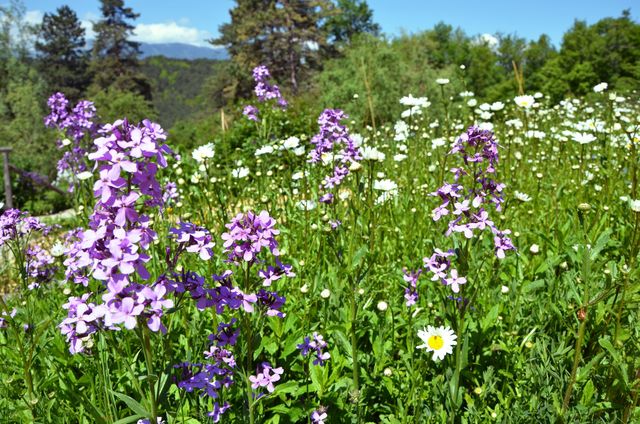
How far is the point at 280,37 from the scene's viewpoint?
31531mm

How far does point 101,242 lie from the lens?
1.19 m

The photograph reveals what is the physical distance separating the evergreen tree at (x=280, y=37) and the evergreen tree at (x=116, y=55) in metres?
15.1

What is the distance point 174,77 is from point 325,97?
109186 mm

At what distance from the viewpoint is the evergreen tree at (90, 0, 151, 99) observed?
4343cm

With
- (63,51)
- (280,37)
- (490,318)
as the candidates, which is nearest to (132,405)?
(490,318)

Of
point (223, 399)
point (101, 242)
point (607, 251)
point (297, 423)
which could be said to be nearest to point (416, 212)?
point (607, 251)

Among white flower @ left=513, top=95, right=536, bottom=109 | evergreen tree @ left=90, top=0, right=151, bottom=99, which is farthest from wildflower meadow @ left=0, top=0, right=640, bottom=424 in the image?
evergreen tree @ left=90, top=0, right=151, bottom=99

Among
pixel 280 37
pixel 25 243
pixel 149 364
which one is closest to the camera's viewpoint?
pixel 149 364

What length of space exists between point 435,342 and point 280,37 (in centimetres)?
3247

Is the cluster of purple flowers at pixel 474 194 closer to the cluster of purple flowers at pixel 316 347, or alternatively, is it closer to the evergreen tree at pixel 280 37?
the cluster of purple flowers at pixel 316 347

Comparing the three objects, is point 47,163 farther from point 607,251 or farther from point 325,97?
point 607,251

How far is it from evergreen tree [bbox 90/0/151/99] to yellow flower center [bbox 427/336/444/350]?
4632 centimetres

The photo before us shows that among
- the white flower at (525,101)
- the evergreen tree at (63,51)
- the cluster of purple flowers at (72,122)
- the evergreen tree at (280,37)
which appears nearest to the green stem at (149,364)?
the cluster of purple flowers at (72,122)

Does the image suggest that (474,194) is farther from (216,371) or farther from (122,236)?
(122,236)
